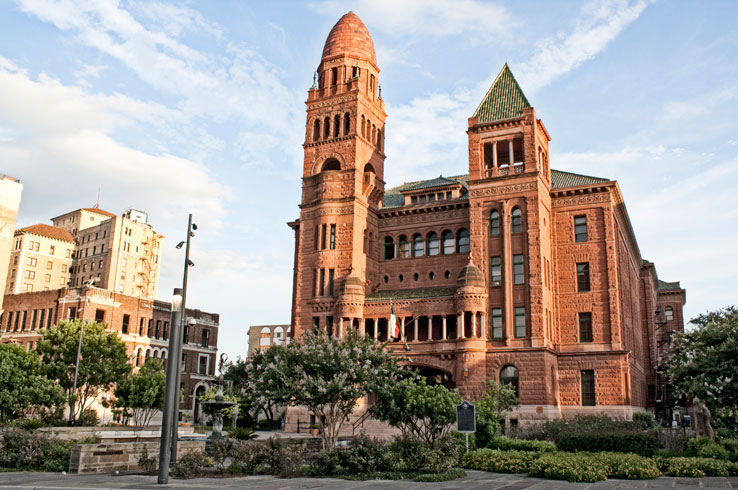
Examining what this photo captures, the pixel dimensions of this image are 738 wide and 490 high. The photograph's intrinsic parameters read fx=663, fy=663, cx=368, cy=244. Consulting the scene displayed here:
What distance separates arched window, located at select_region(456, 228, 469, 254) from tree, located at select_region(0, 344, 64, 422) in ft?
101

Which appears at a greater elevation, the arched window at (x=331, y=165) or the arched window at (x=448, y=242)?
the arched window at (x=331, y=165)

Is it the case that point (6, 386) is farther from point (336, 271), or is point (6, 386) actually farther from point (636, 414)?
point (636, 414)

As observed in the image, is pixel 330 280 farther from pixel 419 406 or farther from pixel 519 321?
pixel 419 406

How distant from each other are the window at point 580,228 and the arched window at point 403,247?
13676mm

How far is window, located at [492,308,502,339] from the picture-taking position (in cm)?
4825

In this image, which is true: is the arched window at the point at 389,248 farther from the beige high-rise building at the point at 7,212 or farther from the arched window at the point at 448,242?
the beige high-rise building at the point at 7,212

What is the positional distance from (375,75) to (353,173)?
11.5 metres

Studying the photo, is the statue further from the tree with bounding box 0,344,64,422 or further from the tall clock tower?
the tree with bounding box 0,344,64,422

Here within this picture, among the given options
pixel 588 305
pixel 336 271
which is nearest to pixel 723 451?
pixel 588 305

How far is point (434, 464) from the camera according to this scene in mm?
22422

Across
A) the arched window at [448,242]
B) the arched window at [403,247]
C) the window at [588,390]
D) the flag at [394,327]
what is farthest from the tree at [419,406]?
the arched window at [403,247]

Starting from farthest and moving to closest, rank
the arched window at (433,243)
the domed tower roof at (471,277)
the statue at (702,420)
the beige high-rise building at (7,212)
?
the beige high-rise building at (7,212), the arched window at (433,243), the domed tower roof at (471,277), the statue at (702,420)

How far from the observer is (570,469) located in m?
21.2

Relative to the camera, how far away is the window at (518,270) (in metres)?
48.6
